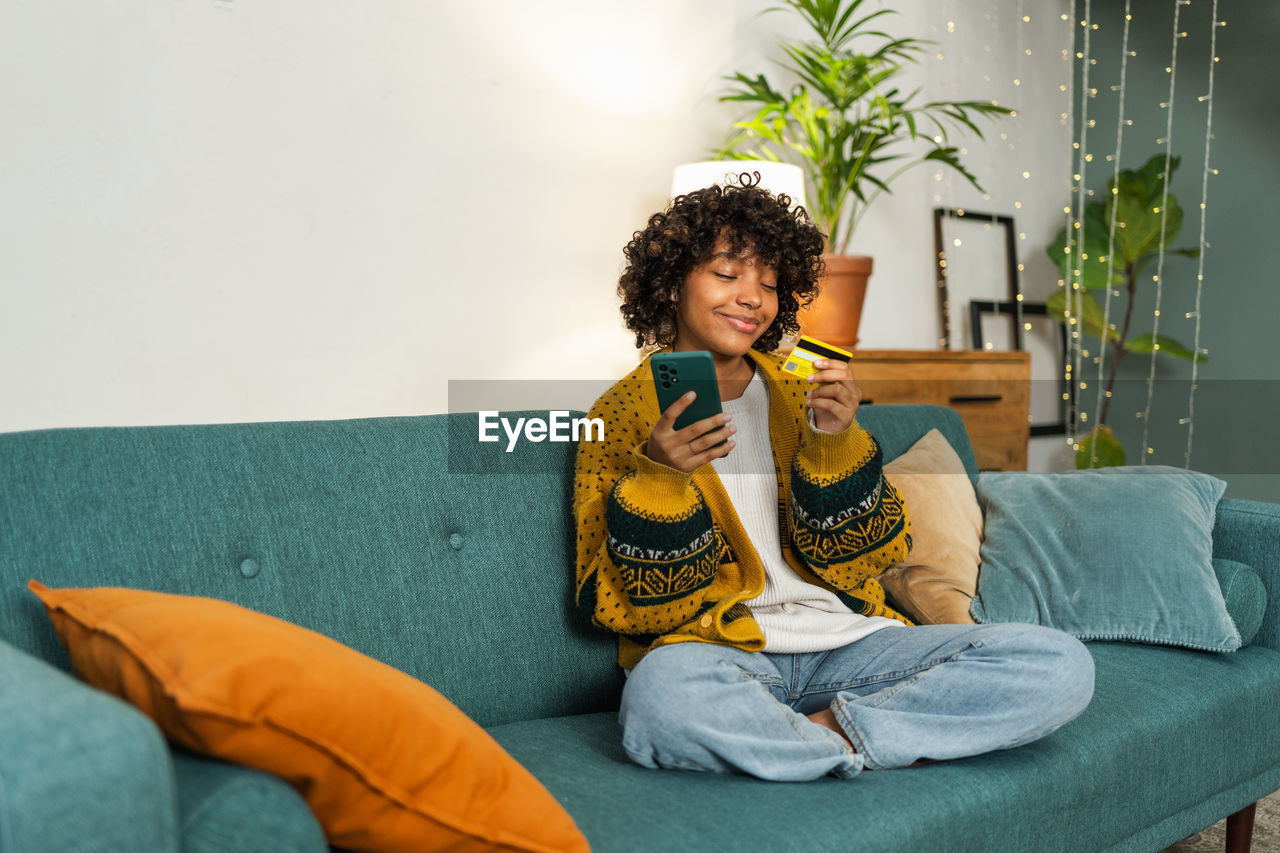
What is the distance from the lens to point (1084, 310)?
147 inches

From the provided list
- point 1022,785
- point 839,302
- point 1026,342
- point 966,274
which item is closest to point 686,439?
point 1022,785

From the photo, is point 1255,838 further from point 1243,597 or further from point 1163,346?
point 1163,346

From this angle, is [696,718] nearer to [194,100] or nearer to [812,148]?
[194,100]

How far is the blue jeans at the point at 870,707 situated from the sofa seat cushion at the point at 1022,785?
0.02 m

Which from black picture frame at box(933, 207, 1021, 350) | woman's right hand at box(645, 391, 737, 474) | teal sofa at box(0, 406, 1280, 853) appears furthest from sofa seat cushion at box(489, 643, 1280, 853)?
black picture frame at box(933, 207, 1021, 350)

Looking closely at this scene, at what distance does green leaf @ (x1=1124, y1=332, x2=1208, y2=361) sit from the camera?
11.5 feet

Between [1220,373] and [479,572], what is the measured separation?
3.28 m

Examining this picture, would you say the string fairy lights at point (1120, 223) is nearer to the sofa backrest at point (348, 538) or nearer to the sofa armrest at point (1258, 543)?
the sofa armrest at point (1258, 543)

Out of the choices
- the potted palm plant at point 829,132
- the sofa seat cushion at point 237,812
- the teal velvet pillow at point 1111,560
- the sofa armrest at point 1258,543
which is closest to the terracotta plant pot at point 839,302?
the potted palm plant at point 829,132

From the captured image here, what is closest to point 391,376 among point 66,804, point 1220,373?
point 66,804

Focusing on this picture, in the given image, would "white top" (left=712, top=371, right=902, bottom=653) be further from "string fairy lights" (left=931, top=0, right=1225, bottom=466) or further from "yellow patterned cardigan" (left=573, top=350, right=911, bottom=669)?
"string fairy lights" (left=931, top=0, right=1225, bottom=466)

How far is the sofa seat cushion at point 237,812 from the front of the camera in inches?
26.0

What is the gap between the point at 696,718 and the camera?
1.08 meters

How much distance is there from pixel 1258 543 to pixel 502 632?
124 cm
